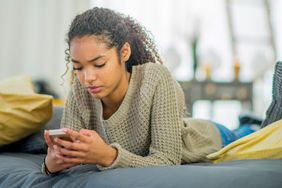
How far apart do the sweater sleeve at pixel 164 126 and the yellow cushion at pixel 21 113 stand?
1.78 ft

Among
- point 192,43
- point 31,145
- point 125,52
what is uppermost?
point 125,52

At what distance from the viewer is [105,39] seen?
1.35 metres

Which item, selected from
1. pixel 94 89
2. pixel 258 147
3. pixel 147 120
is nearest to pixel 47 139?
pixel 94 89

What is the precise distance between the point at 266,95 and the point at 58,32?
2.12 metres

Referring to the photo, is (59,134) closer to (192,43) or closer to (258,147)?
(258,147)

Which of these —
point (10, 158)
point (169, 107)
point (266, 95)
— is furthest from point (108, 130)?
point (266, 95)

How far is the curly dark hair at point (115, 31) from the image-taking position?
135 centimetres

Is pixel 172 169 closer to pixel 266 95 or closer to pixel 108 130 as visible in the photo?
pixel 108 130

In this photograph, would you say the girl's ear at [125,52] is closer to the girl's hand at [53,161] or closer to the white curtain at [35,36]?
the girl's hand at [53,161]

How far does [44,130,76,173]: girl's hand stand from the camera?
1.18m

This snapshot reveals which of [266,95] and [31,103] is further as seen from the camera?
[266,95]

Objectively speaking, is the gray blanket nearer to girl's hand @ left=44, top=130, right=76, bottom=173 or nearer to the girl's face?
girl's hand @ left=44, top=130, right=76, bottom=173

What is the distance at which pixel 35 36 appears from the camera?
4.23 metres

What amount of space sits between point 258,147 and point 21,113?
33.1 inches
